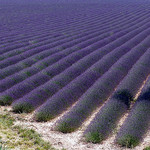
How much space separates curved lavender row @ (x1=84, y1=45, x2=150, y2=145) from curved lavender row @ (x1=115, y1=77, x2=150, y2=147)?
1.09 ft

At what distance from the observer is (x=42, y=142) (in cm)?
508

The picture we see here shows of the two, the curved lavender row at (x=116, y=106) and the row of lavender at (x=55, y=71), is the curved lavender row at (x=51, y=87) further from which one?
the curved lavender row at (x=116, y=106)

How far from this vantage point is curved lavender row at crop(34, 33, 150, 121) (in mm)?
6382

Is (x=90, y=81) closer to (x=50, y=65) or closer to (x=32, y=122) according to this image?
(x=50, y=65)

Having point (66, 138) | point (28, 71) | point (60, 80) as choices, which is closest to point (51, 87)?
point (60, 80)

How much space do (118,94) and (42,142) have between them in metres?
2.98

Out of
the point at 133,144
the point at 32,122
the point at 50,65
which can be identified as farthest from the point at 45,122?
the point at 50,65

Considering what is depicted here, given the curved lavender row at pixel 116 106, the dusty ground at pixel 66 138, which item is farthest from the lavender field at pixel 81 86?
the dusty ground at pixel 66 138

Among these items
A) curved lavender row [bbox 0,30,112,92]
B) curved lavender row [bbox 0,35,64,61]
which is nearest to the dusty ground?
curved lavender row [bbox 0,30,112,92]

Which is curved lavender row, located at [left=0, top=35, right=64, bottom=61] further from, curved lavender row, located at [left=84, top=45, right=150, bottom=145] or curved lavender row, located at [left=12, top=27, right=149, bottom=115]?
curved lavender row, located at [left=84, top=45, right=150, bottom=145]

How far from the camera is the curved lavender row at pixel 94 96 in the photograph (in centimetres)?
638

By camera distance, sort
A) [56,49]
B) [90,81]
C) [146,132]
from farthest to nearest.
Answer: [56,49] < [90,81] < [146,132]

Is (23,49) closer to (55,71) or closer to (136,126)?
(55,71)

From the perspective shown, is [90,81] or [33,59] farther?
[33,59]
